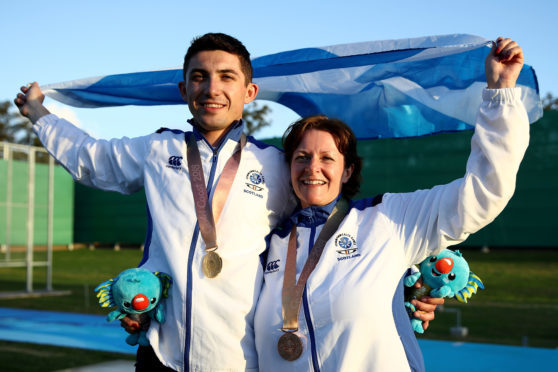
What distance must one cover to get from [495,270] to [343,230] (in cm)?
1288

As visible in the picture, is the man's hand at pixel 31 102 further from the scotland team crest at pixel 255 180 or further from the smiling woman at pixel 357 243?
the smiling woman at pixel 357 243

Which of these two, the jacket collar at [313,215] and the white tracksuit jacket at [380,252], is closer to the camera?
the white tracksuit jacket at [380,252]

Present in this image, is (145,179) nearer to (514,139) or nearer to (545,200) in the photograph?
(514,139)

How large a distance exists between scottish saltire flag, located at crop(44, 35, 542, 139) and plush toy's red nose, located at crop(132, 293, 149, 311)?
5.08ft

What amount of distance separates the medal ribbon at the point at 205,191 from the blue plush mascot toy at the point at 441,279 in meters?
0.88

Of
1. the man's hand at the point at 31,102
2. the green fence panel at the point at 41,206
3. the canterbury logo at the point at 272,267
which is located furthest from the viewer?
the green fence panel at the point at 41,206

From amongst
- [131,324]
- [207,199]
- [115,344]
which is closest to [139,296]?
[131,324]

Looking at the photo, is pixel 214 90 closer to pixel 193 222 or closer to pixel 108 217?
pixel 193 222

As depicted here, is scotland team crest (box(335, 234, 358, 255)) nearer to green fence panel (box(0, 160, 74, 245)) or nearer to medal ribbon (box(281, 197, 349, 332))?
medal ribbon (box(281, 197, 349, 332))

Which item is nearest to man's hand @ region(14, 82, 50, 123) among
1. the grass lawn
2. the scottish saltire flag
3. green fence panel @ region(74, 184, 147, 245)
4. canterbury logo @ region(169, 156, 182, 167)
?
the scottish saltire flag

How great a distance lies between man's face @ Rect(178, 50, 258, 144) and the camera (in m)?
2.58

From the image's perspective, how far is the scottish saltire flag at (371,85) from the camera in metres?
3.04

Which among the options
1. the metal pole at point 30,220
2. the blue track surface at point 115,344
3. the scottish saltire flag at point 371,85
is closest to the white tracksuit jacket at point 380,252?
the scottish saltire flag at point 371,85

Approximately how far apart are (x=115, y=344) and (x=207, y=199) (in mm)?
5706
